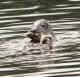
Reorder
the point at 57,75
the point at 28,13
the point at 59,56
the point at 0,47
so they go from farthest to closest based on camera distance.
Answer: the point at 28,13 → the point at 0,47 → the point at 59,56 → the point at 57,75

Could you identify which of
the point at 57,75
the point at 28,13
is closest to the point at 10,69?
the point at 57,75

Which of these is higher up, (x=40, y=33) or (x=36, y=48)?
(x=40, y=33)

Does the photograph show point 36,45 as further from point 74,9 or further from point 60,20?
point 74,9

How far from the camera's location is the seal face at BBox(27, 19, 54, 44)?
39.7 ft

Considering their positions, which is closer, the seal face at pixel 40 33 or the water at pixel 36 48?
the water at pixel 36 48

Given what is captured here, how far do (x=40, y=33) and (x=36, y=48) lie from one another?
3.64ft

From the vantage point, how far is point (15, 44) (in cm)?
1180

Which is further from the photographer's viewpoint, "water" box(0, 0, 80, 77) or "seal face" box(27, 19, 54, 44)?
"seal face" box(27, 19, 54, 44)

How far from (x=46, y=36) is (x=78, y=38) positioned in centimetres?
81

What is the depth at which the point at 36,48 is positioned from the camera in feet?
37.6

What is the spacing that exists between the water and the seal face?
0.23 m

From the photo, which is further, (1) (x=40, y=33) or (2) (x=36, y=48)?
(1) (x=40, y=33)

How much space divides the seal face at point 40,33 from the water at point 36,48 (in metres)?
0.23

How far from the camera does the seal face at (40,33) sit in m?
12.1
